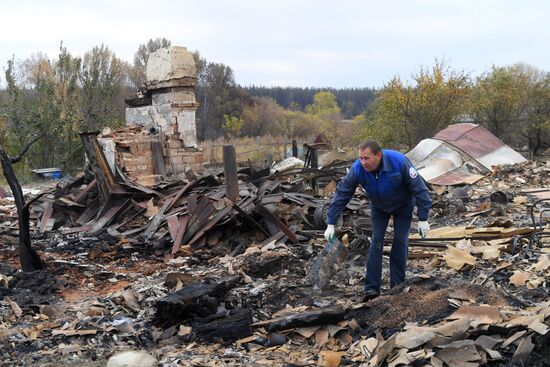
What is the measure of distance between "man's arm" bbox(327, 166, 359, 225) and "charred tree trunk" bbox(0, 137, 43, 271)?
11.5 ft

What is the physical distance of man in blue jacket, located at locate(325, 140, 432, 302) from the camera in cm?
540

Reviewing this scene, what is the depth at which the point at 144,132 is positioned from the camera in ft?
41.9

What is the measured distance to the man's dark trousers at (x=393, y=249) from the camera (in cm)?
574

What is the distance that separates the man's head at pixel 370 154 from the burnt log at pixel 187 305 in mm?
1944

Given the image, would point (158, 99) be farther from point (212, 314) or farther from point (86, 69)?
A: point (86, 69)

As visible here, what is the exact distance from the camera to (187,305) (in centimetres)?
514

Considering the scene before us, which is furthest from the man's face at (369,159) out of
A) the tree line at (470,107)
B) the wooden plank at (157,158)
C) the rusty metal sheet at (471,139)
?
the tree line at (470,107)

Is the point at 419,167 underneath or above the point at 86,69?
underneath

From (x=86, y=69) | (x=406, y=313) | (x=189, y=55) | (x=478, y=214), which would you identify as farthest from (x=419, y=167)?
(x=86, y=69)

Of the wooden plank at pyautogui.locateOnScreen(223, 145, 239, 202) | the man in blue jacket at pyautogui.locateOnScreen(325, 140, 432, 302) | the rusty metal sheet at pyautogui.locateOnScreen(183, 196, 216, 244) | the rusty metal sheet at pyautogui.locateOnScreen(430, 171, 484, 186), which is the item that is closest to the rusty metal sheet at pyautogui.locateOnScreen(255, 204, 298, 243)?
the wooden plank at pyautogui.locateOnScreen(223, 145, 239, 202)

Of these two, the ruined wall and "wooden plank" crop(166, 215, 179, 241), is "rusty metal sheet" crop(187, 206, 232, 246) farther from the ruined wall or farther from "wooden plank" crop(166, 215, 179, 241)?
the ruined wall

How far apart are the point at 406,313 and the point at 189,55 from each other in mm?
9540

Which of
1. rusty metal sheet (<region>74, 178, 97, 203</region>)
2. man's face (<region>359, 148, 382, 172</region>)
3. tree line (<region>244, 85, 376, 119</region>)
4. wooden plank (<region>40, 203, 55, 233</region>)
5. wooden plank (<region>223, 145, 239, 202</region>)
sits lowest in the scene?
wooden plank (<region>40, 203, 55, 233</region>)

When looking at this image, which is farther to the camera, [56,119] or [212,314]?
[56,119]
